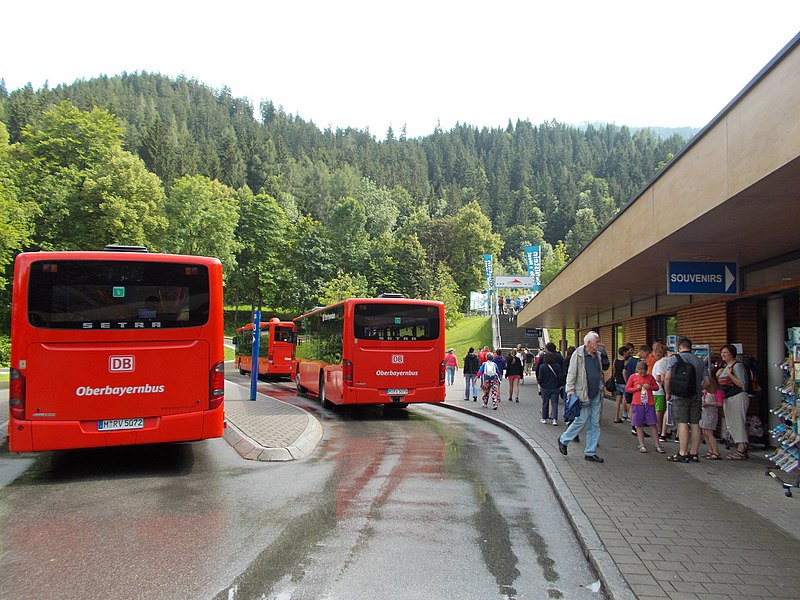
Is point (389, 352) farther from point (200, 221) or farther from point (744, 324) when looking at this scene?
point (200, 221)

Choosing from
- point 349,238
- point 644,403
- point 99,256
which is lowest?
point 644,403

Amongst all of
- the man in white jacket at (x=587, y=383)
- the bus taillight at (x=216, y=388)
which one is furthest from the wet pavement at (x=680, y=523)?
the bus taillight at (x=216, y=388)

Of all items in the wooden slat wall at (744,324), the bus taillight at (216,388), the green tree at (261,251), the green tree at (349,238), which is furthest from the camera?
the green tree at (349,238)

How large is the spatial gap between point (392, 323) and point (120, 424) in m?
8.05

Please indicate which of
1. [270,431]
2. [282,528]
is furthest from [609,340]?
[282,528]

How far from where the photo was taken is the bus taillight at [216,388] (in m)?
8.58

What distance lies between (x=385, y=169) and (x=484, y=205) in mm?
28790

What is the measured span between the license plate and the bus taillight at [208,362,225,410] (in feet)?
2.89

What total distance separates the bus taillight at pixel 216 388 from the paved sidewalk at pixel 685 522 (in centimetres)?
444

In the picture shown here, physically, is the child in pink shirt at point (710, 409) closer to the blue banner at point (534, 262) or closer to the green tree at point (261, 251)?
the blue banner at point (534, 262)

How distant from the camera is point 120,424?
26.4 feet

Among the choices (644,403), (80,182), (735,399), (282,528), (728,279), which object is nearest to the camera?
(282,528)

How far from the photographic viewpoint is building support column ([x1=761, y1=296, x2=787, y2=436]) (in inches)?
401

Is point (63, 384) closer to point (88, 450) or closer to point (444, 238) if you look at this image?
point (88, 450)
